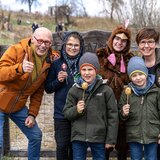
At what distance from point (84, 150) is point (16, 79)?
109cm

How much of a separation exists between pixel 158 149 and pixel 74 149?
0.95 metres

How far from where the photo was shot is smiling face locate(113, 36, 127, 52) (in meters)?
4.54

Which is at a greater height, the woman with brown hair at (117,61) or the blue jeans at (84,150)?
the woman with brown hair at (117,61)

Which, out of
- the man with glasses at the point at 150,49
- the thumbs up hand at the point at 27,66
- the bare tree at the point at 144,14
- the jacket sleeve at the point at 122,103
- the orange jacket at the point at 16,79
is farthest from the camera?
the bare tree at the point at 144,14

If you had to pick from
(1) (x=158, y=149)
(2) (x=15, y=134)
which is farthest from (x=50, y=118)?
(1) (x=158, y=149)

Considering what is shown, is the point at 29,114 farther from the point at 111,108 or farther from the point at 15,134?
the point at 15,134

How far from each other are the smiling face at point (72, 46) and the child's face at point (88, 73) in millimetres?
251

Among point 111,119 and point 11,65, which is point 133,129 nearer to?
point 111,119

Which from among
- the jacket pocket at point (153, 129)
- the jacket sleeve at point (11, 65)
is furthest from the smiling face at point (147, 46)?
the jacket sleeve at point (11, 65)

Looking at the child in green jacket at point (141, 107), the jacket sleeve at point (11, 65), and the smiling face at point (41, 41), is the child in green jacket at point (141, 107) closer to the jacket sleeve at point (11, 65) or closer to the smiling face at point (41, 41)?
the smiling face at point (41, 41)

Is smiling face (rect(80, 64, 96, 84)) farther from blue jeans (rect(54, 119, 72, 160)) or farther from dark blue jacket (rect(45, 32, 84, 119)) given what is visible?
blue jeans (rect(54, 119, 72, 160))

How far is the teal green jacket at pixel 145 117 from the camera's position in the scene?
427 centimetres

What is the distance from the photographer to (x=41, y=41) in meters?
4.37

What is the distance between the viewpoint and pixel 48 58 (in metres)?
4.55
